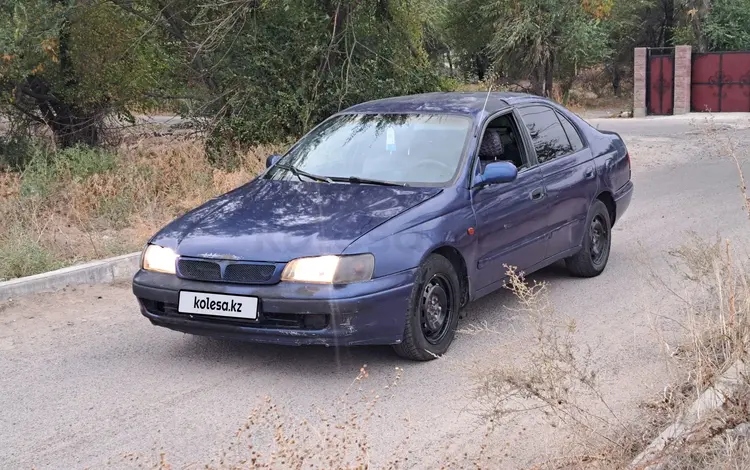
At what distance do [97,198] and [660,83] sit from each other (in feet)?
85.5

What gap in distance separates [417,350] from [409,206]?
0.91 m

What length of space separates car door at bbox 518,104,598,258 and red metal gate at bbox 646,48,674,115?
26.2 m

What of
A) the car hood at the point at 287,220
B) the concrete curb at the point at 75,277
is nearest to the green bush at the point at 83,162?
the concrete curb at the point at 75,277

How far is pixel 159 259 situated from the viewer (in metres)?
5.73

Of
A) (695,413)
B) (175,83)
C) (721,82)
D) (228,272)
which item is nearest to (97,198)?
(175,83)

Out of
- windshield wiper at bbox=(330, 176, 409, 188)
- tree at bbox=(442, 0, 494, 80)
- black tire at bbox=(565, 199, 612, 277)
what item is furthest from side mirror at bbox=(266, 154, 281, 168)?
tree at bbox=(442, 0, 494, 80)

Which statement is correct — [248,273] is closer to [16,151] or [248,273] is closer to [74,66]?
[74,66]

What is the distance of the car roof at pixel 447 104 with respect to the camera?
22.7 feet

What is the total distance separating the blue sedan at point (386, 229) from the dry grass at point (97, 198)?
2.63 meters

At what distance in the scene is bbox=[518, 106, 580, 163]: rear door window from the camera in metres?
7.30

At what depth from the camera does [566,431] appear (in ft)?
14.6

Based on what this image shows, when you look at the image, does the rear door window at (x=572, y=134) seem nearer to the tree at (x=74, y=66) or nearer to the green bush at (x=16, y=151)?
the tree at (x=74, y=66)

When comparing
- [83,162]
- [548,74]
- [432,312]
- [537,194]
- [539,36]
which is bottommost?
[548,74]

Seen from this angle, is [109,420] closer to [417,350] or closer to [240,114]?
[417,350]
